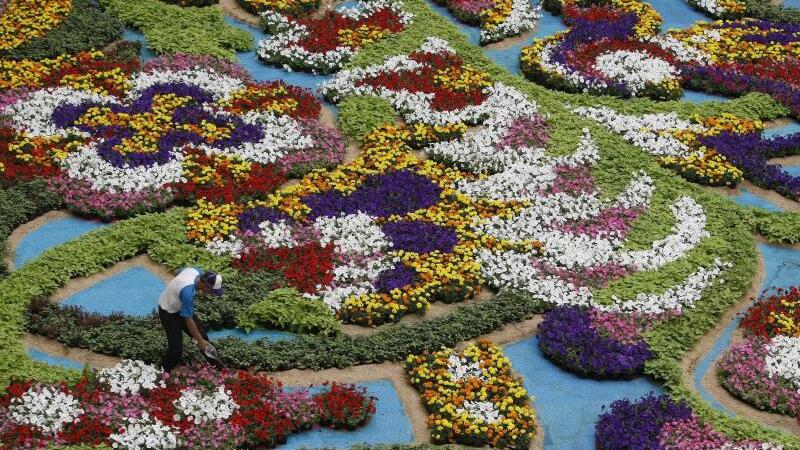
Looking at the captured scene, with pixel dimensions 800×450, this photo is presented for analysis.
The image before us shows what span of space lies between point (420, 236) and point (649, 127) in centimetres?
531

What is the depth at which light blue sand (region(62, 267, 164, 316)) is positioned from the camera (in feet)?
53.5

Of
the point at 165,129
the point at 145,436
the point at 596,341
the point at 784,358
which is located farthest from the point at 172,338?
the point at 784,358

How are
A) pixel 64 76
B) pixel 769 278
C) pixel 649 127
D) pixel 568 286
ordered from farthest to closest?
pixel 64 76
pixel 649 127
pixel 769 278
pixel 568 286

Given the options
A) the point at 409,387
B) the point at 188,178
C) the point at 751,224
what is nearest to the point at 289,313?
the point at 409,387

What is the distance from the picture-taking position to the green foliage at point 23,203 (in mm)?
17719

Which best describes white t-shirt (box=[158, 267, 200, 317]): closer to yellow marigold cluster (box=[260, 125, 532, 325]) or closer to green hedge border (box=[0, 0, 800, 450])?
green hedge border (box=[0, 0, 800, 450])

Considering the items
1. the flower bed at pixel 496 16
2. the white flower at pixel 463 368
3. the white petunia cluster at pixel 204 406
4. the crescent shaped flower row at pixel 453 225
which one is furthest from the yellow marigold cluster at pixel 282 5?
the white petunia cluster at pixel 204 406

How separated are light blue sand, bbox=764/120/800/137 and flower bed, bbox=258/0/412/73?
668 centimetres

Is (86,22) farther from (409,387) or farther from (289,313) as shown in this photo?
(409,387)

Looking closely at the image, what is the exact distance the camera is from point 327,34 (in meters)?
23.0

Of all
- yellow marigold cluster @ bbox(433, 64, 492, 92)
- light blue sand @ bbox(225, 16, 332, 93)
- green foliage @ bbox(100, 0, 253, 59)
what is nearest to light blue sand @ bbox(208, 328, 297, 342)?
light blue sand @ bbox(225, 16, 332, 93)

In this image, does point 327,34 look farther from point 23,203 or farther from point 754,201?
point 754,201

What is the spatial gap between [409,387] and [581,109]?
7671mm

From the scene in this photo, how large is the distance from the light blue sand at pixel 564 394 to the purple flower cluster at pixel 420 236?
6.44 ft
